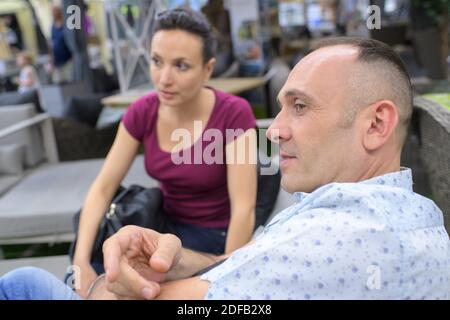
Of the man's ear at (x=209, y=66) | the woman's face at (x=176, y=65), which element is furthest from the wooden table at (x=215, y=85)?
the woman's face at (x=176, y=65)

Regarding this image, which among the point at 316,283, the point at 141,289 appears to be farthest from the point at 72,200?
the point at 316,283

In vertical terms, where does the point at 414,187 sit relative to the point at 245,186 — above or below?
above

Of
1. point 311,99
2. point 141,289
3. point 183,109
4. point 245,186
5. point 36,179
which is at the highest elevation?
point 311,99

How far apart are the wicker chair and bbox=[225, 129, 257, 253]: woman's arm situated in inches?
19.4

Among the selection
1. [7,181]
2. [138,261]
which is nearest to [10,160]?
[7,181]

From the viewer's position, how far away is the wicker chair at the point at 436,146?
115 cm

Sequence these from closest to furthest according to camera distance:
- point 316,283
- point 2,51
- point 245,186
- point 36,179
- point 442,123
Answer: point 316,283, point 442,123, point 245,186, point 36,179, point 2,51

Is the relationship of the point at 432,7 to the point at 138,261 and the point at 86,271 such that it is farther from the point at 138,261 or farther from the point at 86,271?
the point at 138,261

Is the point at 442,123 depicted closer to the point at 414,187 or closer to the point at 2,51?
the point at 414,187

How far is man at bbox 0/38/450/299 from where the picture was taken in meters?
0.64

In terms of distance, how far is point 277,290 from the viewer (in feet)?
2.14

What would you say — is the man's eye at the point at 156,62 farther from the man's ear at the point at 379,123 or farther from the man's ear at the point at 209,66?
the man's ear at the point at 379,123

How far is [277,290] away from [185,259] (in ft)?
0.97

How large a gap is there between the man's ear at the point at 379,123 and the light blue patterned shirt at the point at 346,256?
72mm
